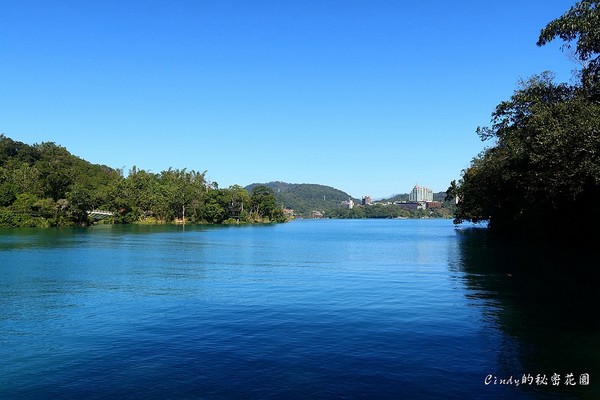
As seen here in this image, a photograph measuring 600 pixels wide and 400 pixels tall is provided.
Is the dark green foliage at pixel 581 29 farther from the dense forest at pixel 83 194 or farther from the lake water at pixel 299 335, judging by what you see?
the dense forest at pixel 83 194

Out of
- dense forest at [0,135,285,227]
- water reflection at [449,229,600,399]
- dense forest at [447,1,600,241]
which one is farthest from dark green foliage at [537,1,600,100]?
dense forest at [0,135,285,227]

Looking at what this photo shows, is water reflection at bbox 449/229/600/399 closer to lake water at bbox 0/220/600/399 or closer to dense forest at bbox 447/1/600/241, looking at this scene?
lake water at bbox 0/220/600/399

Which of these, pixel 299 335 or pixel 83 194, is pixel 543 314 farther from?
pixel 83 194

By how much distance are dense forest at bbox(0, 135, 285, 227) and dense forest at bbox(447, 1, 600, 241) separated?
354ft

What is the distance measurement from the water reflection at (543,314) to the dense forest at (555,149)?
5898 millimetres

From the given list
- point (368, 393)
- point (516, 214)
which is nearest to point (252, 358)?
point (368, 393)

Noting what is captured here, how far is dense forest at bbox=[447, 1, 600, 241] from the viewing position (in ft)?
78.4

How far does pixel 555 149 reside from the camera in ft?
84.0

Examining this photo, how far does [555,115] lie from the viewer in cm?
2909

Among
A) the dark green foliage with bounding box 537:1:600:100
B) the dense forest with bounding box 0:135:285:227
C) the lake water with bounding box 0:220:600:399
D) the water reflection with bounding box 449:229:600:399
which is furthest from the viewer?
the dense forest with bounding box 0:135:285:227

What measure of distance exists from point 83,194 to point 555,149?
12421cm

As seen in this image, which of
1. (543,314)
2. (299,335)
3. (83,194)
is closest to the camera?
(299,335)

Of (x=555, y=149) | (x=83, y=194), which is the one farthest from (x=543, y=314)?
(x=83, y=194)

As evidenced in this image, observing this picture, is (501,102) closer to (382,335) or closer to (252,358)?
(382,335)
